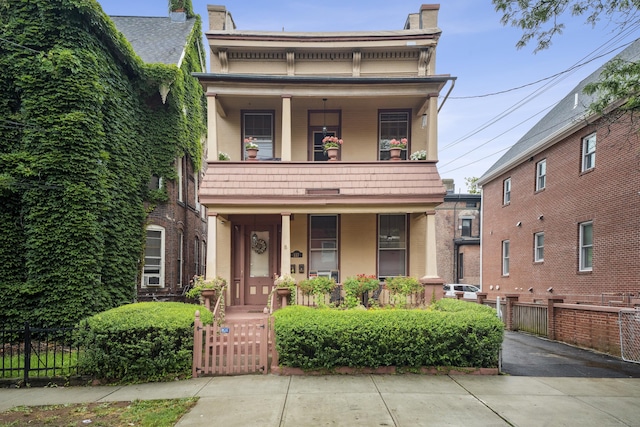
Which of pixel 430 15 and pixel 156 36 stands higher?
pixel 156 36

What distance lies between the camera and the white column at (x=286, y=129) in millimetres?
11344

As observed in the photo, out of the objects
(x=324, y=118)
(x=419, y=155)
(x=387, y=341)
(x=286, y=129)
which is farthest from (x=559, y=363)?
(x=324, y=118)

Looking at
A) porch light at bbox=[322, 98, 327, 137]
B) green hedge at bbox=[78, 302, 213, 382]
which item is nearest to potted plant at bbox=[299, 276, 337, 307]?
green hedge at bbox=[78, 302, 213, 382]

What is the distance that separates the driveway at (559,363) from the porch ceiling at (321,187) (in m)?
4.53

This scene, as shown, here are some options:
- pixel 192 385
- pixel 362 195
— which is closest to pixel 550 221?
pixel 362 195

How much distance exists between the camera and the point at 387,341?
288 inches

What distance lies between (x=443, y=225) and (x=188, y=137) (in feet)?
67.3

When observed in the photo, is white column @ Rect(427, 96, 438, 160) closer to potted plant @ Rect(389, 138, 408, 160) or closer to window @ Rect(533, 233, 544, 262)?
potted plant @ Rect(389, 138, 408, 160)

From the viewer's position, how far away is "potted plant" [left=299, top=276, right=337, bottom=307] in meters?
10.5

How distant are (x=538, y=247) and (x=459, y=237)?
40.6 ft

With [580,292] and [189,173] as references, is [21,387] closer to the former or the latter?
[189,173]

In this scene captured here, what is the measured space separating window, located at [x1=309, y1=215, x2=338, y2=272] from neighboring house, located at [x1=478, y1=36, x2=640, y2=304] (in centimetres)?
744

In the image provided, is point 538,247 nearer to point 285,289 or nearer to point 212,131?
point 285,289

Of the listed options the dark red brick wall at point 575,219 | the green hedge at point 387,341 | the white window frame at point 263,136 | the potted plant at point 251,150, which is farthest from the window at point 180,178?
the dark red brick wall at point 575,219
